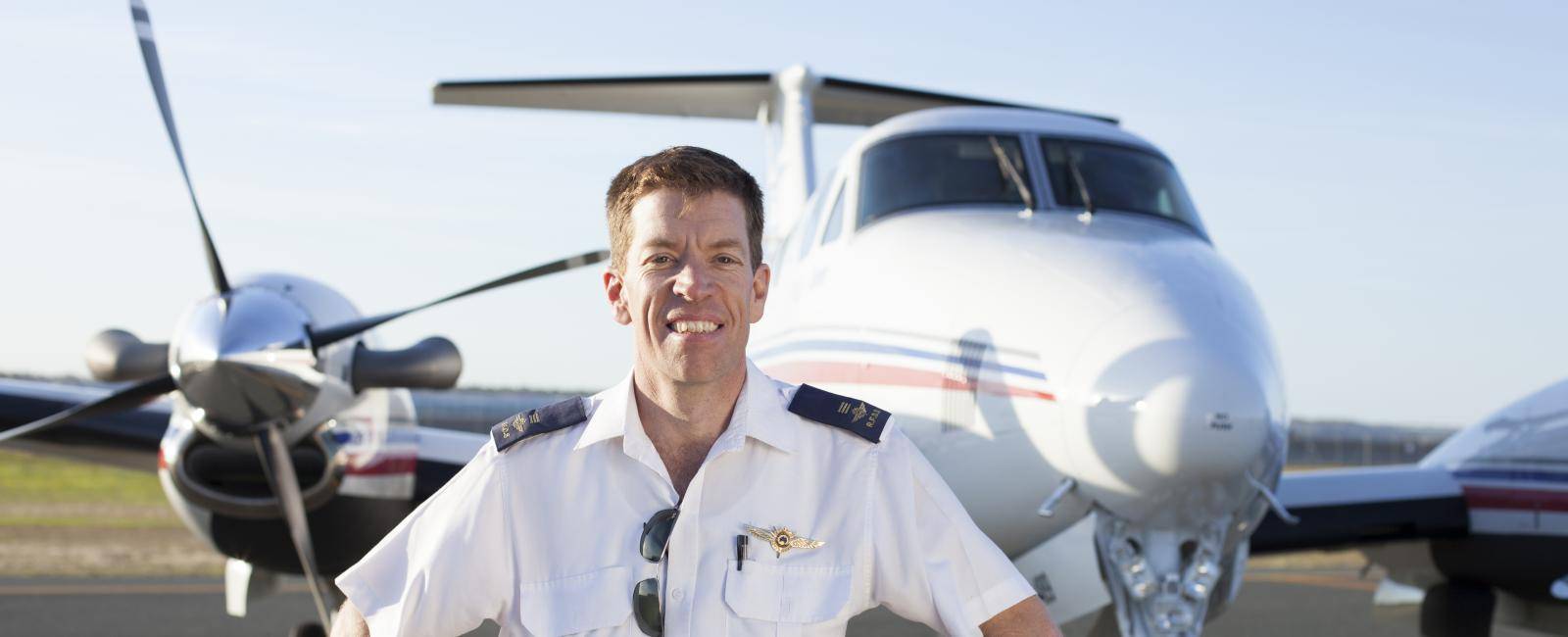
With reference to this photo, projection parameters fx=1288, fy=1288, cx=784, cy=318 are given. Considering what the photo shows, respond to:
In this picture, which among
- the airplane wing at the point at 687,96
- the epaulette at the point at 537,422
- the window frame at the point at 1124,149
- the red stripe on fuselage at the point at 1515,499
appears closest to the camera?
the epaulette at the point at 537,422

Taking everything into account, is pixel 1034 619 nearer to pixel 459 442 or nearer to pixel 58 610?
pixel 459 442

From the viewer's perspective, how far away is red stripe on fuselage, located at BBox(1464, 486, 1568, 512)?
8.26 m

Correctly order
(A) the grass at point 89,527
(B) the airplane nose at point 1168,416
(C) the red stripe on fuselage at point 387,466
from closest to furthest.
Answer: (B) the airplane nose at point 1168,416 < (C) the red stripe on fuselage at point 387,466 < (A) the grass at point 89,527

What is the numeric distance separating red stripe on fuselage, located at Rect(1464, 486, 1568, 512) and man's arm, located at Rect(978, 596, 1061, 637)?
7.76 meters

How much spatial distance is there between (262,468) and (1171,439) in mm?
5137

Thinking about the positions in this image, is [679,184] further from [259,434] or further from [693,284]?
[259,434]

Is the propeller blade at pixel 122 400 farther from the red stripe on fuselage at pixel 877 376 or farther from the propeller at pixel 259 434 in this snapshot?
the red stripe on fuselage at pixel 877 376

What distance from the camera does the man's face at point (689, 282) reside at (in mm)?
1887

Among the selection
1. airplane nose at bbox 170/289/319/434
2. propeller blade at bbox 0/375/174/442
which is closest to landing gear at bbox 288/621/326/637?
propeller blade at bbox 0/375/174/442

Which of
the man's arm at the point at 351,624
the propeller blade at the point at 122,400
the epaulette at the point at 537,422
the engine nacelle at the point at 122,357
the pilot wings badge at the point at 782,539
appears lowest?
the propeller blade at the point at 122,400

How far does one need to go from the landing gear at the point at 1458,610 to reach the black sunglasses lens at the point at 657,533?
862 centimetres

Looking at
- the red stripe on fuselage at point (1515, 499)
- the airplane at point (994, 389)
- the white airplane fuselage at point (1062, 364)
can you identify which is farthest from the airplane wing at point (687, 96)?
the white airplane fuselage at point (1062, 364)

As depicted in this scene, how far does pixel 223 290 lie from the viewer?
6570mm

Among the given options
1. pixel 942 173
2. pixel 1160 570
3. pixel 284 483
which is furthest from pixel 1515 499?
pixel 284 483
